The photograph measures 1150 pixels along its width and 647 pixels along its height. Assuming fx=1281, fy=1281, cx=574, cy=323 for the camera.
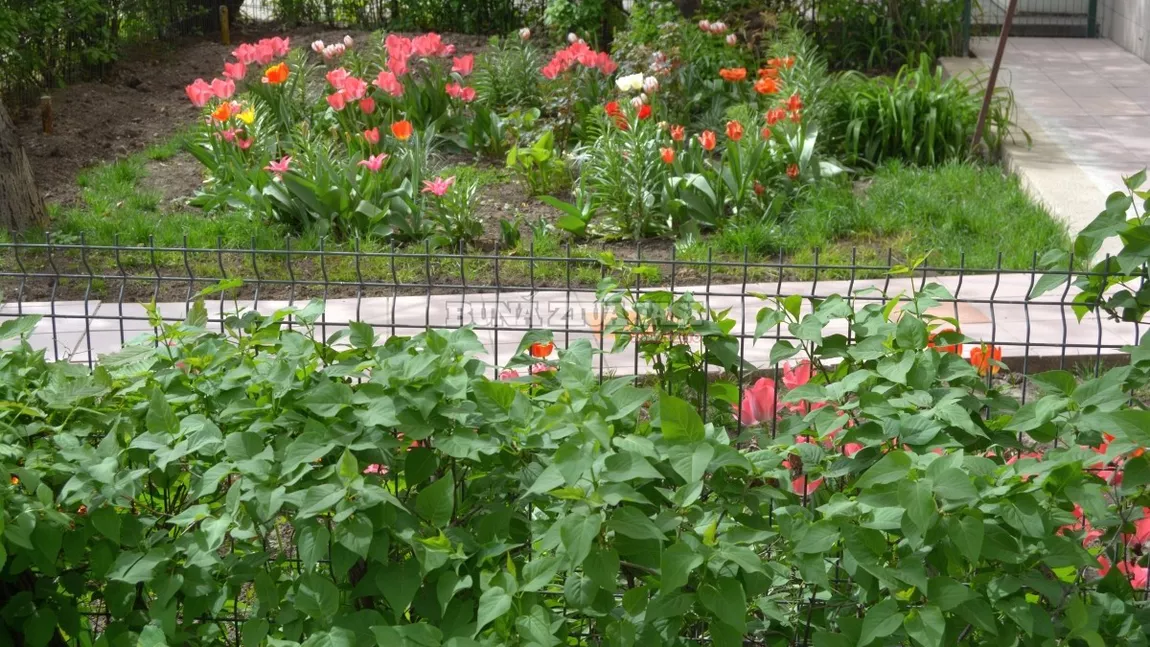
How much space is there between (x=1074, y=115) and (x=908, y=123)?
6.96ft

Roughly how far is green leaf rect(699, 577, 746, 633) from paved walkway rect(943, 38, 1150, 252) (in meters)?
4.55

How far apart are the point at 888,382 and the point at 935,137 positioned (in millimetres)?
6193

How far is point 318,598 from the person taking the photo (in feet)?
6.81

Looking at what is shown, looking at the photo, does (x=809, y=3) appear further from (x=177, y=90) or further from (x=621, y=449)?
(x=621, y=449)

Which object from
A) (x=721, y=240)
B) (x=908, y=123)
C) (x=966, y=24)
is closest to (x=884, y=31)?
(x=966, y=24)

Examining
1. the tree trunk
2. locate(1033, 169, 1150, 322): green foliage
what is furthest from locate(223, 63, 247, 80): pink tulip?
locate(1033, 169, 1150, 322): green foliage

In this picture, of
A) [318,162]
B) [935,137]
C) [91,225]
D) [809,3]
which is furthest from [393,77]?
[809,3]

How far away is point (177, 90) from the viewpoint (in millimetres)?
10609

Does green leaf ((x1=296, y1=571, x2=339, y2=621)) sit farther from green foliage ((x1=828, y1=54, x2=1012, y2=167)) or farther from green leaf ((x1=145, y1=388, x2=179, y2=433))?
green foliage ((x1=828, y1=54, x2=1012, y2=167))

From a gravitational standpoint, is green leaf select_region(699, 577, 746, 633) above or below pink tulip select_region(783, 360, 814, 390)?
below

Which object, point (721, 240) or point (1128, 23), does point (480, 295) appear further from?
point (1128, 23)

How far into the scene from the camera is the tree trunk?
689 cm

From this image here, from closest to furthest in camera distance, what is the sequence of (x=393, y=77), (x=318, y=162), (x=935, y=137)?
(x=318, y=162)
(x=393, y=77)
(x=935, y=137)

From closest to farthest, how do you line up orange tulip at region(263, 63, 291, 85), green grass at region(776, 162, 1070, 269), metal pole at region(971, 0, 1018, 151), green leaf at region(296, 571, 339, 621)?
green leaf at region(296, 571, 339, 621) → green grass at region(776, 162, 1070, 269) → metal pole at region(971, 0, 1018, 151) → orange tulip at region(263, 63, 291, 85)
